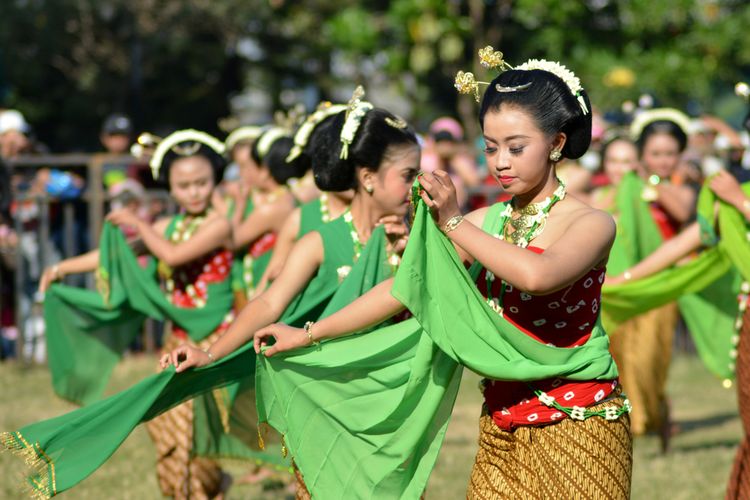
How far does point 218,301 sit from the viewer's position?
6.04m

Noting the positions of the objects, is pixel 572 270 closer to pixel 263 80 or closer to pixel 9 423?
pixel 9 423

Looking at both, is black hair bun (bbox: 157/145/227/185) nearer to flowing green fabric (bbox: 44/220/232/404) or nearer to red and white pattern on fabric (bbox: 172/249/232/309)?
flowing green fabric (bbox: 44/220/232/404)

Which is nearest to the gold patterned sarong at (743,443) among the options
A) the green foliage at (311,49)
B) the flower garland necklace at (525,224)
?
the flower garland necklace at (525,224)

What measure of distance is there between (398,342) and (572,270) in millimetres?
748

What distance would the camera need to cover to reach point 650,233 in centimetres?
769

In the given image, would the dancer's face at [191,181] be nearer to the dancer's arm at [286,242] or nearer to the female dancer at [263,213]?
the female dancer at [263,213]

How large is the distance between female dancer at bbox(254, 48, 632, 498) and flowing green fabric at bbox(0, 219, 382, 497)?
767 mm

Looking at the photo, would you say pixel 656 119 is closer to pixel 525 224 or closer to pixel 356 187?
pixel 356 187

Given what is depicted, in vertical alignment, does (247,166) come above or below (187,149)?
below

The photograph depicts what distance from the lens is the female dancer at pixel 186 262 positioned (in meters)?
5.84

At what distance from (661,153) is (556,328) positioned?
4.47 meters

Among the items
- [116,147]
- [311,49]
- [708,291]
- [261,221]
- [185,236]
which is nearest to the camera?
[185,236]

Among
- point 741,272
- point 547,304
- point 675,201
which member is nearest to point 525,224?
point 547,304

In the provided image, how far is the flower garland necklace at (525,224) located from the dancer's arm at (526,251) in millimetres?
159
